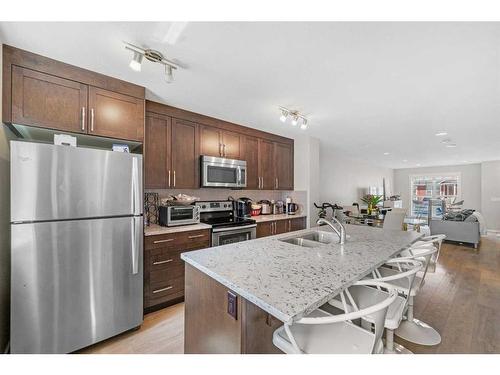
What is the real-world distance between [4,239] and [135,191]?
36.3 inches

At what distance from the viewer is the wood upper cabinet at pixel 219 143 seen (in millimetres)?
3014

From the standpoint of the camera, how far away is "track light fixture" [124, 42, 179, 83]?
149 cm

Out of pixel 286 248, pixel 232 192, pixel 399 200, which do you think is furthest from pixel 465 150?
pixel 286 248

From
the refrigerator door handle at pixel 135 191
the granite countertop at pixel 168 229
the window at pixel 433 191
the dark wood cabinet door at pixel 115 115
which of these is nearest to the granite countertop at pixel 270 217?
the granite countertop at pixel 168 229

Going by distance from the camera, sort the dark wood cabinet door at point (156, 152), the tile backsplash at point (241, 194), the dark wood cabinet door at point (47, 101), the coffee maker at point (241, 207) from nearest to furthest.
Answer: the dark wood cabinet door at point (47, 101) < the dark wood cabinet door at point (156, 152) < the tile backsplash at point (241, 194) < the coffee maker at point (241, 207)

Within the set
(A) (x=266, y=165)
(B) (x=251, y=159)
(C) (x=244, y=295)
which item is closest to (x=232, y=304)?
(C) (x=244, y=295)

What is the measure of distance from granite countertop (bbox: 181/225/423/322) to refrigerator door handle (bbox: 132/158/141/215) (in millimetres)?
799

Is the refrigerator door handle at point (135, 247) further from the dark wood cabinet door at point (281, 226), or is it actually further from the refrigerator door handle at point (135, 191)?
the dark wood cabinet door at point (281, 226)

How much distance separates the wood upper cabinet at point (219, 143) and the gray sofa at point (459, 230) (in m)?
5.53

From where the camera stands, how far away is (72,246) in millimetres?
1620

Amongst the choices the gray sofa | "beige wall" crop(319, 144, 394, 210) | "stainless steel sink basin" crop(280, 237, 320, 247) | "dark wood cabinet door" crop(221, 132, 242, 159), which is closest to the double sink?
"stainless steel sink basin" crop(280, 237, 320, 247)

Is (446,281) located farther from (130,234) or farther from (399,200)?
(399,200)

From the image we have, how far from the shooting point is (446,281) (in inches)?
121
